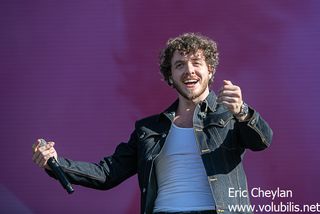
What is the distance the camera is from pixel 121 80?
8.20 feet

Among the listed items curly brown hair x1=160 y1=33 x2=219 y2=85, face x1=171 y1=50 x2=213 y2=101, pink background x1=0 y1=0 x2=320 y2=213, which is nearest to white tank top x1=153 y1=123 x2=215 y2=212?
face x1=171 y1=50 x2=213 y2=101

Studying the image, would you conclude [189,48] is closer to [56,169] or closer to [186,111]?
[186,111]

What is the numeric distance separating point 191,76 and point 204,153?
0.74 ft

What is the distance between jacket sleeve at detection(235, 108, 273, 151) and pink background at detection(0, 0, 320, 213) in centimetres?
92

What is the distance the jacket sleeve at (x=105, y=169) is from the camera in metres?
1.60

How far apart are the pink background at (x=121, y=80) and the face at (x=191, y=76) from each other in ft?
2.59

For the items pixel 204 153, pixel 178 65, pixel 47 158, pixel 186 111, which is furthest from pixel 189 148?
pixel 47 158

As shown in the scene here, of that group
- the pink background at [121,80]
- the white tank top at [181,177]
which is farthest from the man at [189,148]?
the pink background at [121,80]

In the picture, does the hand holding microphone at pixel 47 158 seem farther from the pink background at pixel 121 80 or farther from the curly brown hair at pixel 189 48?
the pink background at pixel 121 80

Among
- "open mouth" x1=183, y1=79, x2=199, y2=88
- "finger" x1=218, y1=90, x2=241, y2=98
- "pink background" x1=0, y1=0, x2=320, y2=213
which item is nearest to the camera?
"finger" x1=218, y1=90, x2=241, y2=98

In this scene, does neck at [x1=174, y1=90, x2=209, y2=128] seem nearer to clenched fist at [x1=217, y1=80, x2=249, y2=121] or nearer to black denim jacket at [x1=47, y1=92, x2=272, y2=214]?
black denim jacket at [x1=47, y1=92, x2=272, y2=214]

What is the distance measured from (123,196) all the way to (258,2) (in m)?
0.97

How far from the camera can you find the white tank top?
4.84 feet

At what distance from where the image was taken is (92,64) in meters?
2.53
